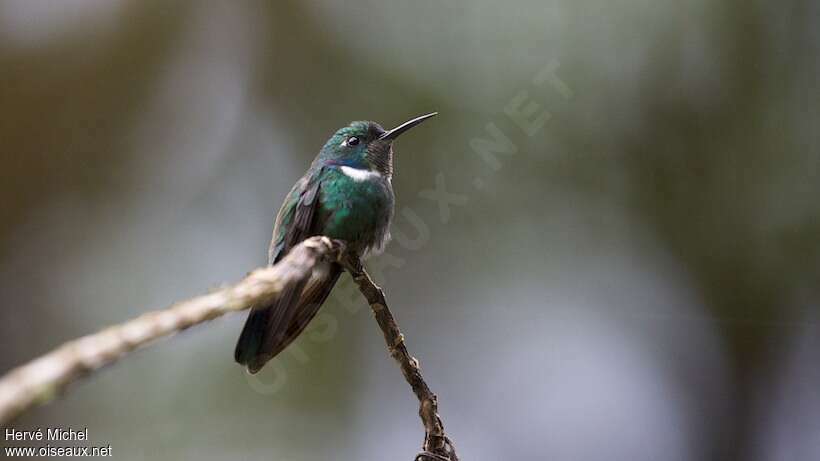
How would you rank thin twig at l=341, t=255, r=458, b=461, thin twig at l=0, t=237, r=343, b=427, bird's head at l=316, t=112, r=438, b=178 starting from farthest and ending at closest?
bird's head at l=316, t=112, r=438, b=178 < thin twig at l=341, t=255, r=458, b=461 < thin twig at l=0, t=237, r=343, b=427

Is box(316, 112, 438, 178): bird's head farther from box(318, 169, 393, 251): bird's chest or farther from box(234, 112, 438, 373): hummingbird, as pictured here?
box(318, 169, 393, 251): bird's chest

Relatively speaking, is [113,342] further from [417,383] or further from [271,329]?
[271,329]

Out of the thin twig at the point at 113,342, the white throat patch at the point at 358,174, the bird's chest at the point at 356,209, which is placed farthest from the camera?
the white throat patch at the point at 358,174

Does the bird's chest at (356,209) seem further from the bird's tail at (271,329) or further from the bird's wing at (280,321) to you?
the bird's tail at (271,329)

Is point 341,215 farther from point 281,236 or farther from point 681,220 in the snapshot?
point 681,220

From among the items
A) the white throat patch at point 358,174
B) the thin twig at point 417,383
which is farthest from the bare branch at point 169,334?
the white throat patch at point 358,174

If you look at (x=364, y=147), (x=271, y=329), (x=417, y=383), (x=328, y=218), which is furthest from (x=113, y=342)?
(x=364, y=147)

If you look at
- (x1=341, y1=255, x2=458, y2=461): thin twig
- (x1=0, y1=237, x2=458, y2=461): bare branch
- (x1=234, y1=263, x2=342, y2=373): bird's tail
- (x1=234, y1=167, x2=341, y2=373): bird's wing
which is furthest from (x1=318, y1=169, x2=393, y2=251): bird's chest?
(x1=0, y1=237, x2=458, y2=461): bare branch
